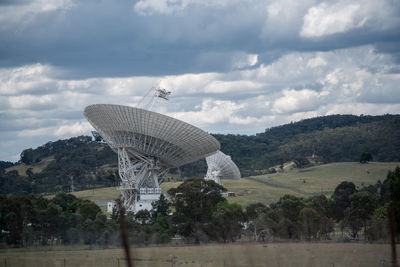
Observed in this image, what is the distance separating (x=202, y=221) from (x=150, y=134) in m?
12.3

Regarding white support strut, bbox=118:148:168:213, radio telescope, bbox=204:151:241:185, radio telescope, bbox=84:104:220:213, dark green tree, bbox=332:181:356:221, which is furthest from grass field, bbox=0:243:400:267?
radio telescope, bbox=204:151:241:185

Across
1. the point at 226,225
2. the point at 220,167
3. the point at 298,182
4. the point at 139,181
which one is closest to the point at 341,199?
the point at 139,181

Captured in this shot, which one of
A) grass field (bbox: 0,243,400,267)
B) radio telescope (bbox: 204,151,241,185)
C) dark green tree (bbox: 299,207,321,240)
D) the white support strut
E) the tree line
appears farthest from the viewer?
radio telescope (bbox: 204,151,241,185)

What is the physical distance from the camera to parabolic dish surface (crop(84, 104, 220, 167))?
63.0 metres

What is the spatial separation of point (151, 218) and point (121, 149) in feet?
31.9

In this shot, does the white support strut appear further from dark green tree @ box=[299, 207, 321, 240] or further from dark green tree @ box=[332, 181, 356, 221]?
dark green tree @ box=[332, 181, 356, 221]

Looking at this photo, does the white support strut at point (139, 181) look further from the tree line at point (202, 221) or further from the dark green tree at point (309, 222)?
the dark green tree at point (309, 222)

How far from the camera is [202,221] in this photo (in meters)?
68.8

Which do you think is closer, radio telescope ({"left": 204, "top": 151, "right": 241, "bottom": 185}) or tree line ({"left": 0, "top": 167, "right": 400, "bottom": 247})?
tree line ({"left": 0, "top": 167, "right": 400, "bottom": 247})

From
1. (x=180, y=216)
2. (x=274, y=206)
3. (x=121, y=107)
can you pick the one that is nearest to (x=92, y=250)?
(x=121, y=107)

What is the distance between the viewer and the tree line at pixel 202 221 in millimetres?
54969

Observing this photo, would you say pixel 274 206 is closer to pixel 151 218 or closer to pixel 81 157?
pixel 151 218

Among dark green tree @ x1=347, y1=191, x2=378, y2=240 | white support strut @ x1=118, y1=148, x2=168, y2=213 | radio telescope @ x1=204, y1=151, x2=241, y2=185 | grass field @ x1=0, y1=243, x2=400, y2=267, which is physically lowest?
grass field @ x1=0, y1=243, x2=400, y2=267

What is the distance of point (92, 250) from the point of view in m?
38.2
